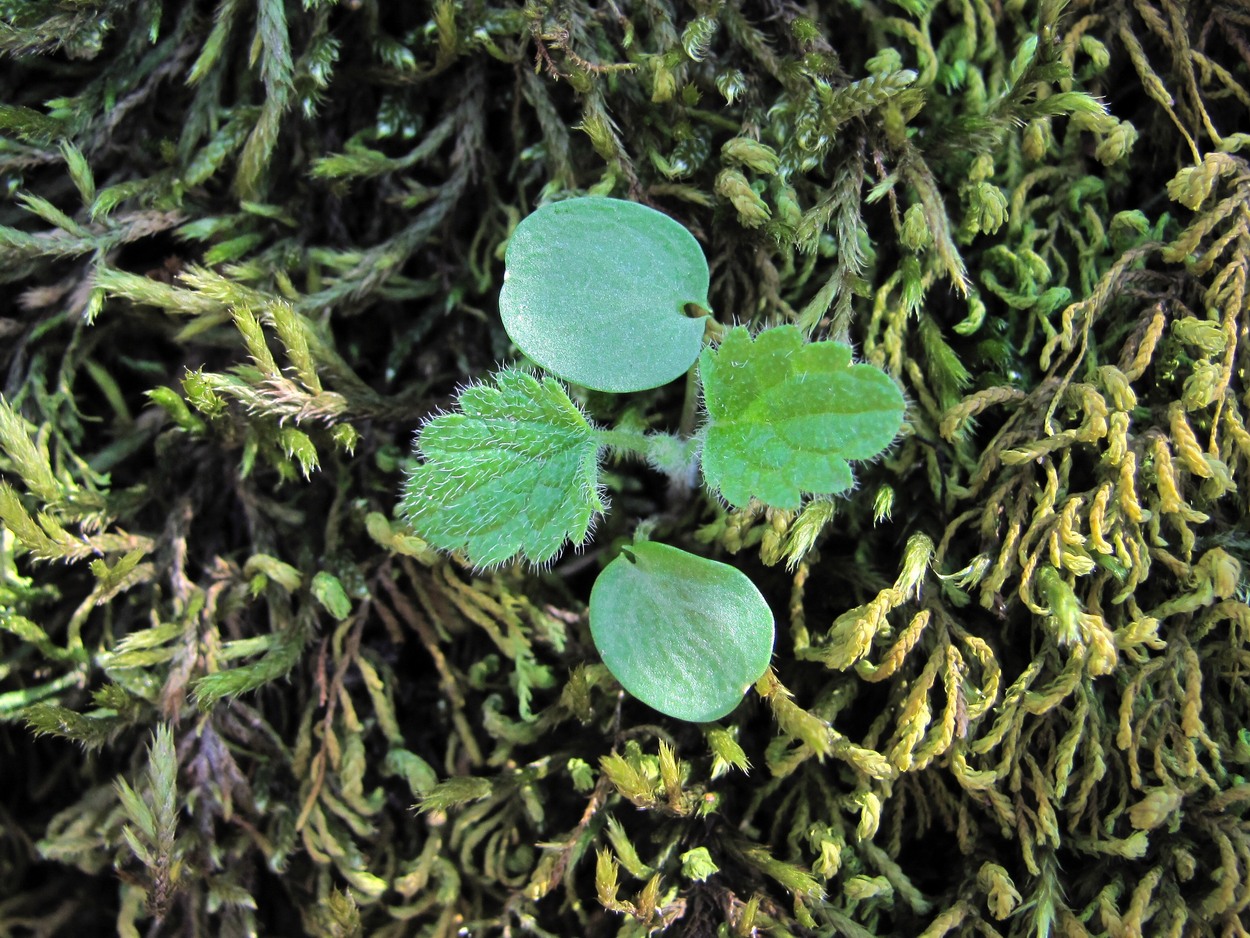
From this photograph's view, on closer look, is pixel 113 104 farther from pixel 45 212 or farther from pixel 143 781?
pixel 143 781

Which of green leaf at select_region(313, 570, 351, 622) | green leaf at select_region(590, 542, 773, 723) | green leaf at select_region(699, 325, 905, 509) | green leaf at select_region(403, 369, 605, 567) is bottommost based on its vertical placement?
green leaf at select_region(313, 570, 351, 622)

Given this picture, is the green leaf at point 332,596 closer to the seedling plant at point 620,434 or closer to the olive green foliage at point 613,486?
the olive green foliage at point 613,486

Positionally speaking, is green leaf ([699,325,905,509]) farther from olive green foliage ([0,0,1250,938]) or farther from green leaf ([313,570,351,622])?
green leaf ([313,570,351,622])

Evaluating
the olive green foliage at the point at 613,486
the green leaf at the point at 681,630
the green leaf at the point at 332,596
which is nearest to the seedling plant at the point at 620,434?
the green leaf at the point at 681,630

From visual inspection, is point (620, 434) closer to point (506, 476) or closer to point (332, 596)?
point (506, 476)

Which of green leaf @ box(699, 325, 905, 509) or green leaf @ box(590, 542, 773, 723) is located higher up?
green leaf @ box(699, 325, 905, 509)

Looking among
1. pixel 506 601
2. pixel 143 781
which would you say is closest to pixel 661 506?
pixel 506 601

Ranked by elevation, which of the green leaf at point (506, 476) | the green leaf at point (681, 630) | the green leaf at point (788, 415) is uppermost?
the green leaf at point (788, 415)

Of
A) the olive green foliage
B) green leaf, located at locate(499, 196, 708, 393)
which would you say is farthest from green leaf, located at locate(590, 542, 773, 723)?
green leaf, located at locate(499, 196, 708, 393)
